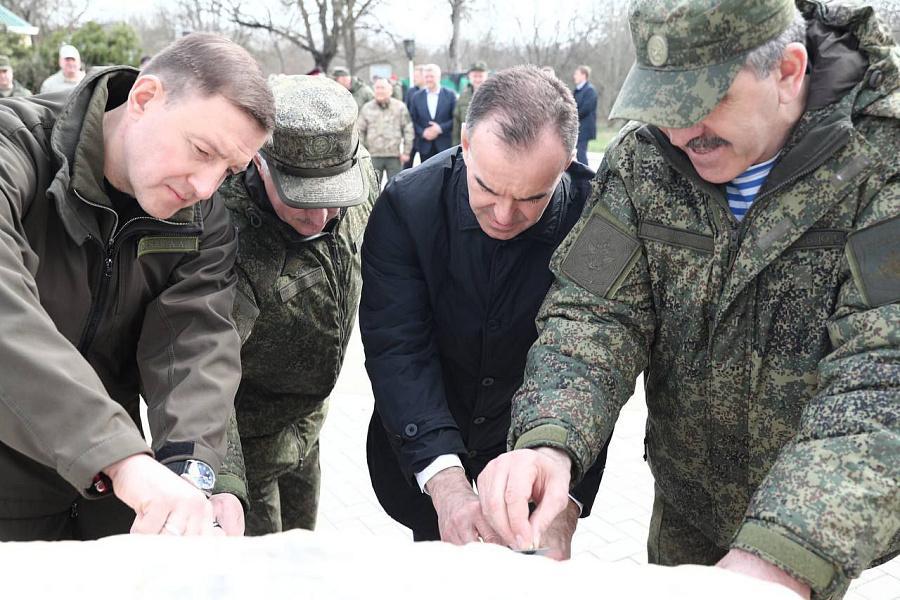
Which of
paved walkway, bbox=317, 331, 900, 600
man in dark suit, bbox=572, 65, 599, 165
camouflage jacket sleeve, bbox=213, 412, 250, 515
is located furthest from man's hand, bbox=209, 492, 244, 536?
man in dark suit, bbox=572, 65, 599, 165

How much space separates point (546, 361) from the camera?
197 centimetres

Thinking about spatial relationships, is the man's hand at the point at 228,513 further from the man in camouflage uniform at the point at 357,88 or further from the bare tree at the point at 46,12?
the bare tree at the point at 46,12

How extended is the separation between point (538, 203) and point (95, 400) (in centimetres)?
119

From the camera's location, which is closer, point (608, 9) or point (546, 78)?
point (546, 78)

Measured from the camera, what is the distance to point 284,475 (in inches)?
129

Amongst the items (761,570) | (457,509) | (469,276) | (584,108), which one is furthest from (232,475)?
(584,108)

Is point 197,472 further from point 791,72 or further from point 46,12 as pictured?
point 46,12

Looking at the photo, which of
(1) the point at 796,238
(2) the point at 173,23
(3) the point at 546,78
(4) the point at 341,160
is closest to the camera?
(1) the point at 796,238

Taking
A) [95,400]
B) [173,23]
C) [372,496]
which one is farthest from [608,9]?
[95,400]

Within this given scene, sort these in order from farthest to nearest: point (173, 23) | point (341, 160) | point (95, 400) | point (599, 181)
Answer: point (173, 23) < point (341, 160) < point (599, 181) < point (95, 400)

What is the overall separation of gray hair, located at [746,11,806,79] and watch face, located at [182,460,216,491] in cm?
143

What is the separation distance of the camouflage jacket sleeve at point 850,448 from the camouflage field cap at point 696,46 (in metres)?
0.35

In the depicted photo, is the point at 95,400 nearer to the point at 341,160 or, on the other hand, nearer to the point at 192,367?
the point at 192,367

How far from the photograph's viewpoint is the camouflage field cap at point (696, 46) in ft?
5.54
